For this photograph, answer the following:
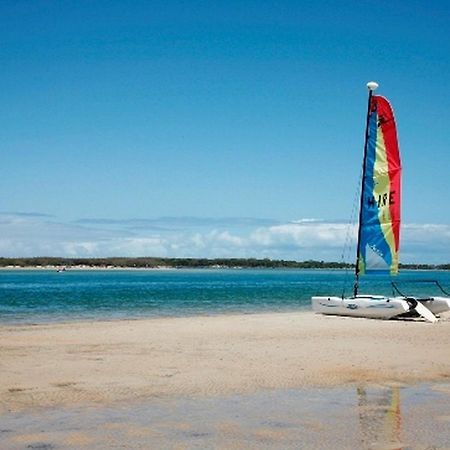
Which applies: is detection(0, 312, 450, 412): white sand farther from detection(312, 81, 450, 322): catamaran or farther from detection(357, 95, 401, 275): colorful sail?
detection(357, 95, 401, 275): colorful sail

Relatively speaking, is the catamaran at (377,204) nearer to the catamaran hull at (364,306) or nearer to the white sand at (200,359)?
the catamaran hull at (364,306)

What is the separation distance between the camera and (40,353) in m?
15.2

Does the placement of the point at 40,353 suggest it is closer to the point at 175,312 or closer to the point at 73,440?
the point at 73,440

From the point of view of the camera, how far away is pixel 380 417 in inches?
357

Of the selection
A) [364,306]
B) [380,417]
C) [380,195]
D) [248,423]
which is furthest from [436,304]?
[248,423]

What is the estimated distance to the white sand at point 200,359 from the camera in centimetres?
1117

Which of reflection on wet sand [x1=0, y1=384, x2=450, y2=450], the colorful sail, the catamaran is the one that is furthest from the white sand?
the colorful sail

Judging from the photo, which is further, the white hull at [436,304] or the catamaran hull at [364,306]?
the white hull at [436,304]

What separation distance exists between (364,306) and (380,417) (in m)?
17.0

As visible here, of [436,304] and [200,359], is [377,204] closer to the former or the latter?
[436,304]

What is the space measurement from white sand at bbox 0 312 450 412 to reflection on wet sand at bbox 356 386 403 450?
3.72 ft

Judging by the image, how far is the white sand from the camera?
11.2m

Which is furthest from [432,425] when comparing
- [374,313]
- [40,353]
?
[374,313]

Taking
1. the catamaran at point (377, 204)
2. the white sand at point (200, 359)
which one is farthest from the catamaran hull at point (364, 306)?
the white sand at point (200, 359)
